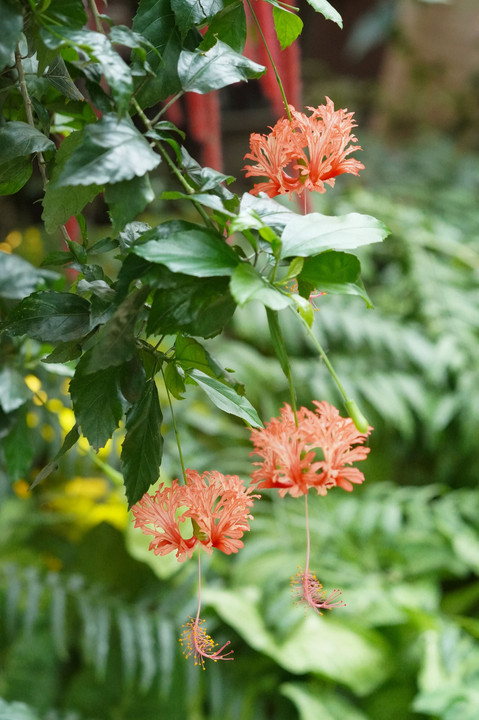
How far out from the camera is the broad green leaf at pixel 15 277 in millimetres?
485

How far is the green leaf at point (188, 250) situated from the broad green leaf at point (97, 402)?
0.28 feet

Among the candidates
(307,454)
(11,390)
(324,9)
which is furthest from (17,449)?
(324,9)

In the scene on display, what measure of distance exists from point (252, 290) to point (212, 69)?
0.15 meters

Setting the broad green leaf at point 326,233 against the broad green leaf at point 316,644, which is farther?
the broad green leaf at point 316,644

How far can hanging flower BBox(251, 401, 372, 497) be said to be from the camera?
0.34 meters

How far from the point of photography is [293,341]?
1.70 metres

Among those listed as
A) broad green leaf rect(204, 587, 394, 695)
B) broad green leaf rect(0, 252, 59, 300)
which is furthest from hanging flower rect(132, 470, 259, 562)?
broad green leaf rect(204, 587, 394, 695)

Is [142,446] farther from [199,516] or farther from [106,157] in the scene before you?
[106,157]

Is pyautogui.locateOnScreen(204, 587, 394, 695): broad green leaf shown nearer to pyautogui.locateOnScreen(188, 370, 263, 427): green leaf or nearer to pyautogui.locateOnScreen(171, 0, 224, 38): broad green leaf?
pyautogui.locateOnScreen(188, 370, 263, 427): green leaf

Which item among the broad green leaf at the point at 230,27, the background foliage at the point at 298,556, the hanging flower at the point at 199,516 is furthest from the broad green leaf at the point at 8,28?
the background foliage at the point at 298,556

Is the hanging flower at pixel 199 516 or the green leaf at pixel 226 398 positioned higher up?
the green leaf at pixel 226 398

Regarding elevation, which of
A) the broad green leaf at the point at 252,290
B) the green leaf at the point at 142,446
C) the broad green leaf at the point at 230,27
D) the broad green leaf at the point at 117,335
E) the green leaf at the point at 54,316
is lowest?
the green leaf at the point at 142,446

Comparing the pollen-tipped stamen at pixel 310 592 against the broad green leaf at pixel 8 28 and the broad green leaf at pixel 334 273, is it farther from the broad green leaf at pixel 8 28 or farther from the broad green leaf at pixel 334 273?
the broad green leaf at pixel 8 28

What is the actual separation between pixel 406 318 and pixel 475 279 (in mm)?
215
